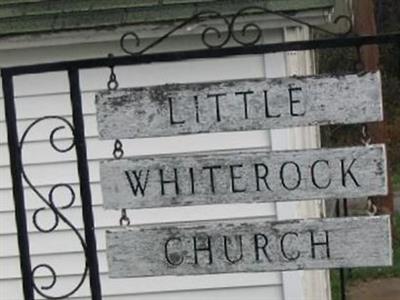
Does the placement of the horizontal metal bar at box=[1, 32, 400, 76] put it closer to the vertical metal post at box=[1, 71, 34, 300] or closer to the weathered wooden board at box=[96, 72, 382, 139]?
the weathered wooden board at box=[96, 72, 382, 139]

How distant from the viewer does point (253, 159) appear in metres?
4.24

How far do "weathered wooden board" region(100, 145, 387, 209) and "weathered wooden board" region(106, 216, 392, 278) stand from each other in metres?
0.11

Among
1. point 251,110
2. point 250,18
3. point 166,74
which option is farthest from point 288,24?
point 251,110

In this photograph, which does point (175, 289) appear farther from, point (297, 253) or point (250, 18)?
point (297, 253)

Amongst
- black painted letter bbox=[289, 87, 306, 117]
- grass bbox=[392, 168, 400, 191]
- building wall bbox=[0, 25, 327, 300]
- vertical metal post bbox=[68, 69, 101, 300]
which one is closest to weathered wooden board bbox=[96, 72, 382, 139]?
black painted letter bbox=[289, 87, 306, 117]

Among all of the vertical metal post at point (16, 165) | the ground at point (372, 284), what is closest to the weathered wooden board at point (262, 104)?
the vertical metal post at point (16, 165)

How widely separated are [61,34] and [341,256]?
2694mm

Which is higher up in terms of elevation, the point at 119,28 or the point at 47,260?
the point at 119,28

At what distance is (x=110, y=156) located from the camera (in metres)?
6.68

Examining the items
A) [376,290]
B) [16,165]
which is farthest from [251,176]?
[376,290]

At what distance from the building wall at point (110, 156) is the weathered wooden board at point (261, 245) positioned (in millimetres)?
2218

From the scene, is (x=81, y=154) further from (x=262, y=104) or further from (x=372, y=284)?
(x=372, y=284)

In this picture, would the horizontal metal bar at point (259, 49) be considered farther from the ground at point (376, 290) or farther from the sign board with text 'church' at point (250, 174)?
the ground at point (376, 290)

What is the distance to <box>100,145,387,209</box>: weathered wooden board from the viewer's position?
422cm
